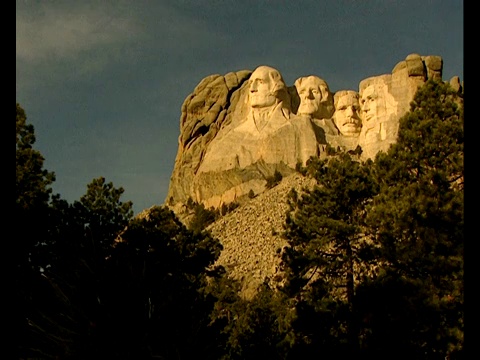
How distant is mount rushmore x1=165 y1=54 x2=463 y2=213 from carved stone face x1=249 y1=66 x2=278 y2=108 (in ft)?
0.34

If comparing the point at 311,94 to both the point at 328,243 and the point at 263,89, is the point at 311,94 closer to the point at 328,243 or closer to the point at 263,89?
the point at 263,89


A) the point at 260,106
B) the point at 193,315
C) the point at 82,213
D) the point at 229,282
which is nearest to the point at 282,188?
the point at 260,106

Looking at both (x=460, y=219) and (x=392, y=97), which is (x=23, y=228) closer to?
(x=460, y=219)

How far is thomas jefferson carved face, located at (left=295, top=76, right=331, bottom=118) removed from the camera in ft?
278

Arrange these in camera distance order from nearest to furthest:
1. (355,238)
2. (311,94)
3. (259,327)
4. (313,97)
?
1. (355,238)
2. (259,327)
3. (313,97)
4. (311,94)

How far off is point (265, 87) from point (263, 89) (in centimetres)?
30

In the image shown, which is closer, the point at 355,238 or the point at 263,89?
the point at 355,238

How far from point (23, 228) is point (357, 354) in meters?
9.62

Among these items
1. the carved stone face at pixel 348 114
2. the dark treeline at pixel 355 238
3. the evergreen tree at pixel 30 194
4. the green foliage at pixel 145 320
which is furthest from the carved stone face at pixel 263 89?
the green foliage at pixel 145 320

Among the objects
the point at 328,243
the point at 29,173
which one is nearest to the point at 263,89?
the point at 328,243

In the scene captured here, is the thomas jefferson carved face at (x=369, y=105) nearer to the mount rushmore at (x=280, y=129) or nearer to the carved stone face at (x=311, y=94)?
the mount rushmore at (x=280, y=129)

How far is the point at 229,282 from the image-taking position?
42.0m

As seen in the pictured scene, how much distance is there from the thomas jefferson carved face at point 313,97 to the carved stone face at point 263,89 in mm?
3814

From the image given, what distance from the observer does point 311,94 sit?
85.6m
